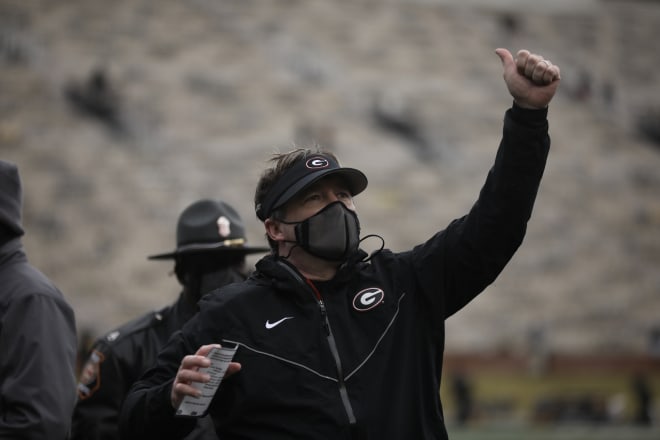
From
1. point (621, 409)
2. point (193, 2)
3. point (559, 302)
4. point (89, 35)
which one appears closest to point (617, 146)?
point (559, 302)

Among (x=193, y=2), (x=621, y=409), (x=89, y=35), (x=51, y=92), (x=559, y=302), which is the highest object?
(x=193, y=2)

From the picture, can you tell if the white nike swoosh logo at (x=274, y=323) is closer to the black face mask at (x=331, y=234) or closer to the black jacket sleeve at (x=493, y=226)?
the black face mask at (x=331, y=234)

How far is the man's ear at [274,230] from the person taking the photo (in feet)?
9.36

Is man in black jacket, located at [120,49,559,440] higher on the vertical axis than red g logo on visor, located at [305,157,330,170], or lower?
lower

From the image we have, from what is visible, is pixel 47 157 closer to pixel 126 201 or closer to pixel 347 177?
pixel 126 201

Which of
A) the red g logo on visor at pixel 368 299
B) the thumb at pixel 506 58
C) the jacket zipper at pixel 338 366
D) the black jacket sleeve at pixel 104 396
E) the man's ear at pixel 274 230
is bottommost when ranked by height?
the black jacket sleeve at pixel 104 396

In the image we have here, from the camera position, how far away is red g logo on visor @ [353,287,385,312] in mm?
2738

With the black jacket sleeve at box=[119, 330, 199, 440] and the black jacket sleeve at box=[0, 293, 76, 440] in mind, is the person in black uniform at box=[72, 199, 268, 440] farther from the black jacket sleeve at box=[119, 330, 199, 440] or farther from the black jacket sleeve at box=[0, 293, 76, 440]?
the black jacket sleeve at box=[119, 330, 199, 440]

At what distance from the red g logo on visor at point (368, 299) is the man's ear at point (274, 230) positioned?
294 millimetres

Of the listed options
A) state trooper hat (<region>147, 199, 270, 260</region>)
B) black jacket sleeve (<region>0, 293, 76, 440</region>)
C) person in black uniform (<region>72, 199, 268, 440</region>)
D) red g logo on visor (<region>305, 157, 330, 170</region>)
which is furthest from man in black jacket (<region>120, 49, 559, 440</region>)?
state trooper hat (<region>147, 199, 270, 260</region>)

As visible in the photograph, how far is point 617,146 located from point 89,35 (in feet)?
46.3

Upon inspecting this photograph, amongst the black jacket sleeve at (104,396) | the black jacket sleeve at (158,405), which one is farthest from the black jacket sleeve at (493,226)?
the black jacket sleeve at (104,396)

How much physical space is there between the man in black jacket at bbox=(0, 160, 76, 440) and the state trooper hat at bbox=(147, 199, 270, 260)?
1133 mm

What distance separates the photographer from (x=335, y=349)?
2.64m
